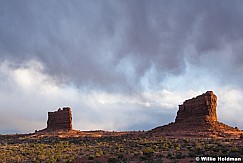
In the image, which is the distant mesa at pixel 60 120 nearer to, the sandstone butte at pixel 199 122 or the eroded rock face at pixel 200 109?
the sandstone butte at pixel 199 122

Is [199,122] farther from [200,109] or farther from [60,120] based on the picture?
[60,120]

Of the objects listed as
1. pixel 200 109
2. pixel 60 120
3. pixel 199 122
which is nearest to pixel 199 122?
pixel 199 122

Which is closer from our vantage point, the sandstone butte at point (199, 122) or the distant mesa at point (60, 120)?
the sandstone butte at point (199, 122)

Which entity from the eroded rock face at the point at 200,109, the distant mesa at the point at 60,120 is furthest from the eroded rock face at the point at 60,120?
the eroded rock face at the point at 200,109

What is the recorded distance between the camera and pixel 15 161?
33188 millimetres

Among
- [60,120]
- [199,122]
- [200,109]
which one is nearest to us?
[199,122]

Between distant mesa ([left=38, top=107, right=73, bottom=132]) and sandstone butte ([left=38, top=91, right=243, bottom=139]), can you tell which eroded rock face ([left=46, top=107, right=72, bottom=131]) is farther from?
sandstone butte ([left=38, top=91, right=243, bottom=139])

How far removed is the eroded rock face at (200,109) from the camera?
58.2 meters

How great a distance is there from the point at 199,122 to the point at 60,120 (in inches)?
1488

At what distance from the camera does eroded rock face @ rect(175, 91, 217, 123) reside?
58.2 meters

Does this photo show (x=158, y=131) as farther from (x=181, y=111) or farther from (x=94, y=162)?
(x=94, y=162)

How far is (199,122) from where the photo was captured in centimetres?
5738

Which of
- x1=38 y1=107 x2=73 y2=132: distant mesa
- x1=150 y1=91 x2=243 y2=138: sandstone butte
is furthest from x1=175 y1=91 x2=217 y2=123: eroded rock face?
x1=38 y1=107 x2=73 y2=132: distant mesa

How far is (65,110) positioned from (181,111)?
3170 centimetres
